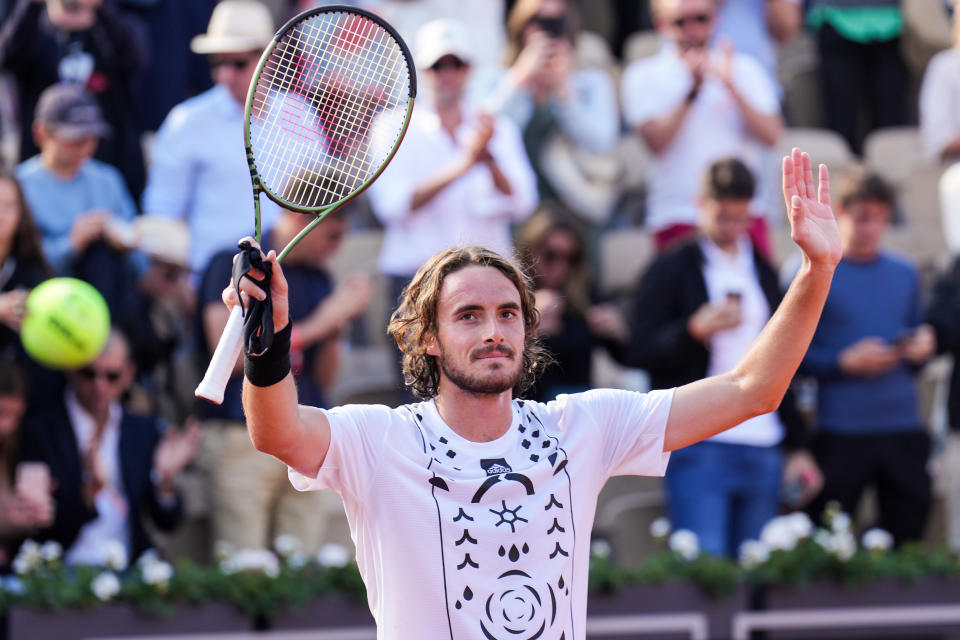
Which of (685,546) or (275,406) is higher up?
(275,406)

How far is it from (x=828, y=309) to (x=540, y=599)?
445 centimetres

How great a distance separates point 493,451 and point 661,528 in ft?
11.2

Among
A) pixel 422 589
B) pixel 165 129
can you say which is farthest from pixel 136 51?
pixel 422 589

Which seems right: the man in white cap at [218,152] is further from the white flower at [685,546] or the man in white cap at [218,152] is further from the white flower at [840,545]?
the white flower at [840,545]

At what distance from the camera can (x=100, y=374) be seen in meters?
6.89

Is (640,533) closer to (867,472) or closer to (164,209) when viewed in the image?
(867,472)

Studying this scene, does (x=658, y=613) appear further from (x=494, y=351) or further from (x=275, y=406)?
(x=275, y=406)

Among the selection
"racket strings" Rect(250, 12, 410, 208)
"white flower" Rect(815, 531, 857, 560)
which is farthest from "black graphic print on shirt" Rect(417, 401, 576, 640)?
"white flower" Rect(815, 531, 857, 560)

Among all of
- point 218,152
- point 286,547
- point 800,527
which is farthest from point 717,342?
point 218,152

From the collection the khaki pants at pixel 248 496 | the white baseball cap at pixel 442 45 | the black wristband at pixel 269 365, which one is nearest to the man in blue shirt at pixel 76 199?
the khaki pants at pixel 248 496

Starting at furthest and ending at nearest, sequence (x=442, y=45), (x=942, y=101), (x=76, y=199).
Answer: (x=942, y=101), (x=442, y=45), (x=76, y=199)

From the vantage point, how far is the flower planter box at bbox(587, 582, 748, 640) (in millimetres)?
6652

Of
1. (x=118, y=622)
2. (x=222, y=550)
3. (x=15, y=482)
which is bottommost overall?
(x=118, y=622)

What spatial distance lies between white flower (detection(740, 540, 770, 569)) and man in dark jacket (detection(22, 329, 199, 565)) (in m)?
2.57
